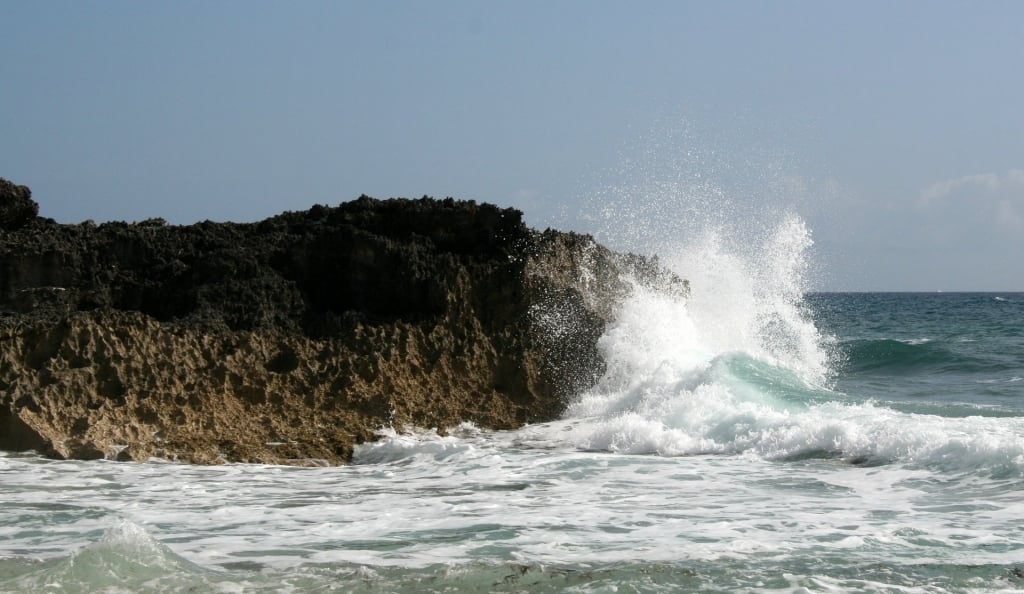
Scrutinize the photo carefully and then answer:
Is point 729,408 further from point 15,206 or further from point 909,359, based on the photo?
point 909,359

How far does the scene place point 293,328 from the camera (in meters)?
10.2

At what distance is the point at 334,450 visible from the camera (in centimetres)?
915

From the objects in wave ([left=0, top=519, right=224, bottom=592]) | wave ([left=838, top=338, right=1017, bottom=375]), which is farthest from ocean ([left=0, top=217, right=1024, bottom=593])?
wave ([left=838, top=338, right=1017, bottom=375])

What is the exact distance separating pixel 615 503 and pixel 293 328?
4242 millimetres

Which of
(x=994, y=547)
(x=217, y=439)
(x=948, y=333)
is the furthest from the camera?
(x=948, y=333)

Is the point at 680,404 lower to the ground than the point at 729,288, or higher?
lower

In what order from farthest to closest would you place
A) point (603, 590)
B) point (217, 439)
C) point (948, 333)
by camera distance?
point (948, 333) → point (217, 439) → point (603, 590)

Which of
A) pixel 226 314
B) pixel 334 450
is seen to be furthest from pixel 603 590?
pixel 226 314

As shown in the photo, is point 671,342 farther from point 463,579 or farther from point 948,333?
point 948,333

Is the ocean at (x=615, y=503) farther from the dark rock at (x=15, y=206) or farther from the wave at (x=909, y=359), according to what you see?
the wave at (x=909, y=359)

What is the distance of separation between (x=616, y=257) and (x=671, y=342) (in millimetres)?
1100

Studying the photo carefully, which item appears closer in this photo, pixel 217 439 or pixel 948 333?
pixel 217 439

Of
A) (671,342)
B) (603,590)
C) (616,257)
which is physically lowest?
(603,590)

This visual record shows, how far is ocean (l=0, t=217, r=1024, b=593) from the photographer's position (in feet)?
17.6
